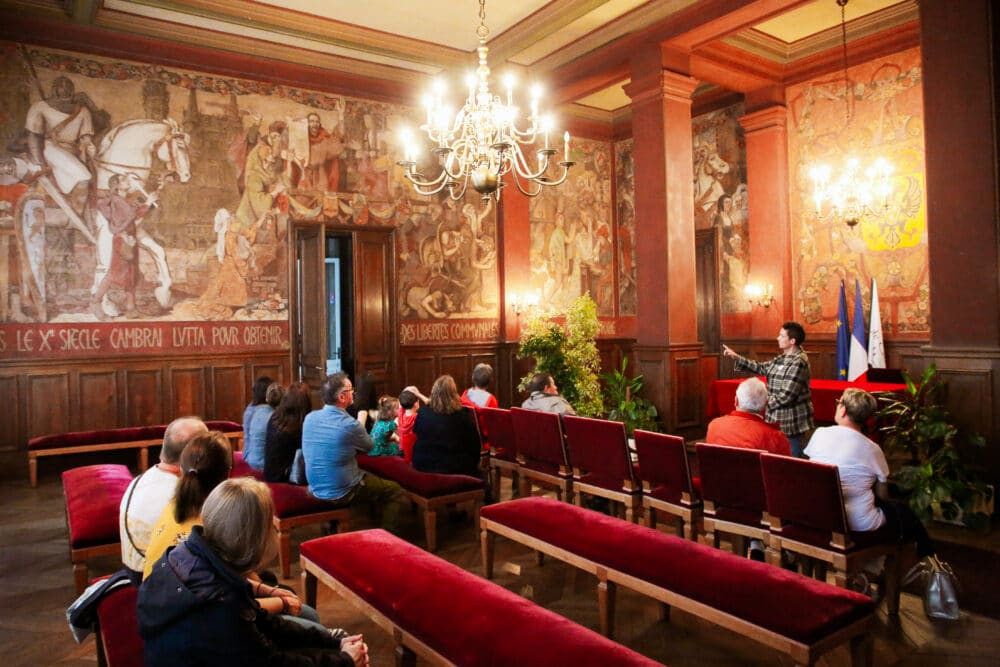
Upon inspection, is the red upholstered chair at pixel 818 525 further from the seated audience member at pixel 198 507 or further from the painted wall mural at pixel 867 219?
the painted wall mural at pixel 867 219

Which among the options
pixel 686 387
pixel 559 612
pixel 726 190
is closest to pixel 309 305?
pixel 686 387

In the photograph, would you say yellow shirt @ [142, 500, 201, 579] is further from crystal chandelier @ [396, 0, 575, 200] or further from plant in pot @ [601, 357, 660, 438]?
plant in pot @ [601, 357, 660, 438]

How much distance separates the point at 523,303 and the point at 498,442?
5726 mm

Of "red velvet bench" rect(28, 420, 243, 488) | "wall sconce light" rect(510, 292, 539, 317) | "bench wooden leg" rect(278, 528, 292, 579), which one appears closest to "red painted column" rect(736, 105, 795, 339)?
"wall sconce light" rect(510, 292, 539, 317)

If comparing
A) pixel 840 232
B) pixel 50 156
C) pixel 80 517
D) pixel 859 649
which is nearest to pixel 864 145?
pixel 840 232

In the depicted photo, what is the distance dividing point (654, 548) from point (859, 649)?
98 centimetres

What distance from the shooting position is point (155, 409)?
28.8 ft

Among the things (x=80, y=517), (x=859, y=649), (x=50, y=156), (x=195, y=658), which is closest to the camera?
(x=195, y=658)

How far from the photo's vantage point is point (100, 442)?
300 inches

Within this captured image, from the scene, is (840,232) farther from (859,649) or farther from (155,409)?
(155,409)

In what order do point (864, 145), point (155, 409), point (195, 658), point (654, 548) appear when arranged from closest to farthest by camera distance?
point (195, 658) → point (654, 548) → point (155, 409) → point (864, 145)

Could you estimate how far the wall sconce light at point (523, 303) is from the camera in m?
11.5

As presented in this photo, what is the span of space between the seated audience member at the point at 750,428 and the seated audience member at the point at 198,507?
9.03 ft

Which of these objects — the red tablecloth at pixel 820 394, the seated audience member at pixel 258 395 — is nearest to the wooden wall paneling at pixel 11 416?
the seated audience member at pixel 258 395
